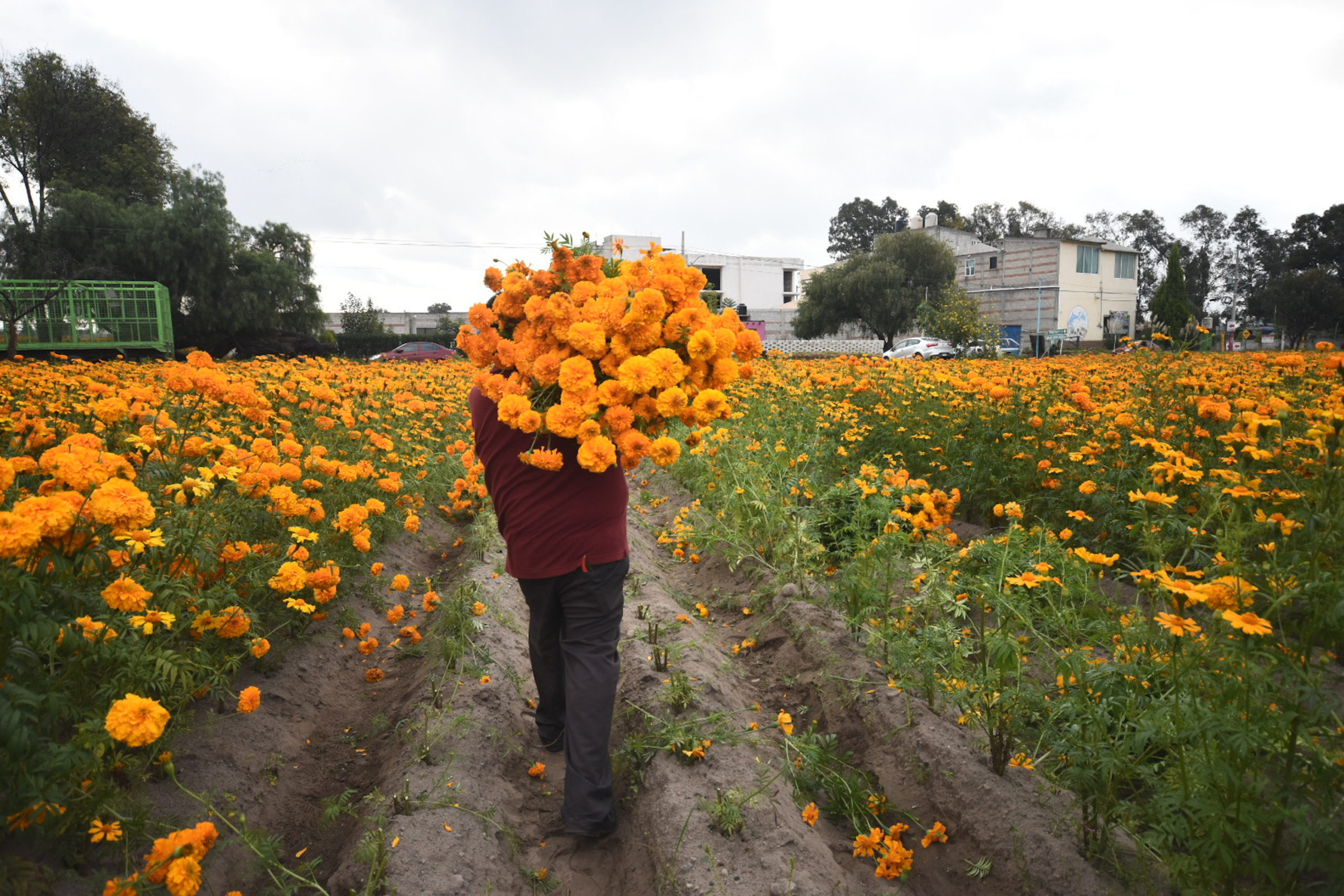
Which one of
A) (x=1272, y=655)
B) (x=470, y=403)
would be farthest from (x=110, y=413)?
(x=1272, y=655)

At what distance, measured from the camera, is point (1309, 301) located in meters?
37.7

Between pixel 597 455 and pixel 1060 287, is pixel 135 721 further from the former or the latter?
pixel 1060 287

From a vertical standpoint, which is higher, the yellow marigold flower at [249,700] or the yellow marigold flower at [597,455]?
the yellow marigold flower at [597,455]

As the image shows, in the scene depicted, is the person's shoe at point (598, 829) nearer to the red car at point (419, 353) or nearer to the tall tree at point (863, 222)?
the red car at point (419, 353)

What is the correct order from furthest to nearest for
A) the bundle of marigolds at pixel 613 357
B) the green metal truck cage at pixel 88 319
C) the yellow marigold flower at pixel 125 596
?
the green metal truck cage at pixel 88 319 → the bundle of marigolds at pixel 613 357 → the yellow marigold flower at pixel 125 596

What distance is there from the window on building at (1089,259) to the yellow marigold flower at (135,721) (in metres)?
51.5

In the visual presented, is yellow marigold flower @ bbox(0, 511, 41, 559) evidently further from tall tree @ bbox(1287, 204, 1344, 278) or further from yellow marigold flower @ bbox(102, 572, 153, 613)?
tall tree @ bbox(1287, 204, 1344, 278)

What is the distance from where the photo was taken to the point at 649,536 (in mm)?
6668

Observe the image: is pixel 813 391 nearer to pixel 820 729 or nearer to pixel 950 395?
pixel 950 395

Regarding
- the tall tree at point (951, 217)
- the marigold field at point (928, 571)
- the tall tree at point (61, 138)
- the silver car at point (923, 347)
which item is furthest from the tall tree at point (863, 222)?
the marigold field at point (928, 571)

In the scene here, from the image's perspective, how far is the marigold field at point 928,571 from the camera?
179 cm

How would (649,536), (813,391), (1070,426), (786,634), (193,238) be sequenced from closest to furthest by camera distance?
(786,634) → (1070,426) → (649,536) → (813,391) → (193,238)

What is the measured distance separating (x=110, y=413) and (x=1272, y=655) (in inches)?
147

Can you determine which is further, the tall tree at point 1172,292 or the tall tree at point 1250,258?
the tall tree at point 1250,258
